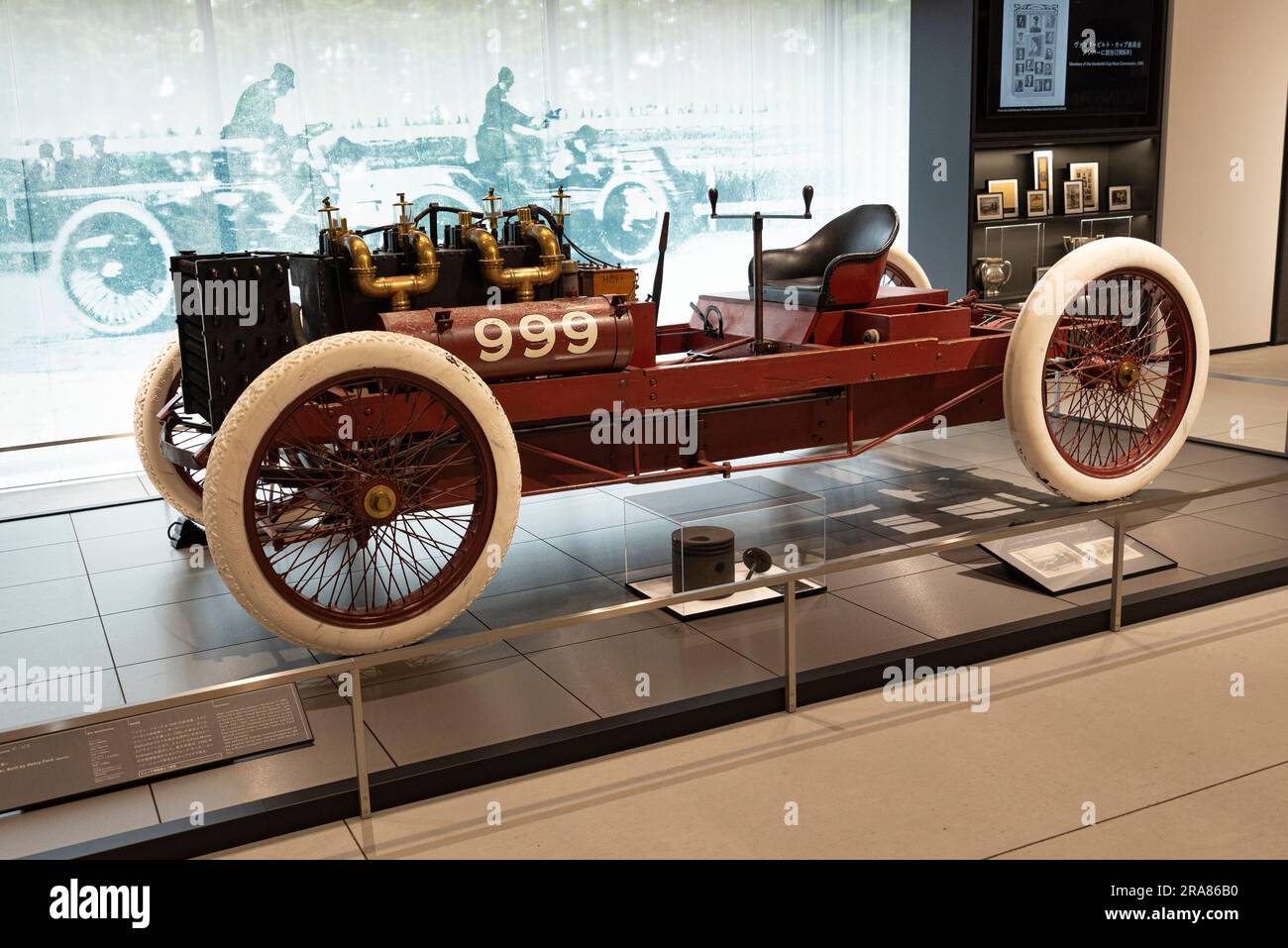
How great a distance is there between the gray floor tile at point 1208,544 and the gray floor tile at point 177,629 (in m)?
3.32

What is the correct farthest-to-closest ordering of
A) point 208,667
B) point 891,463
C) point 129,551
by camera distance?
point 891,463 < point 129,551 < point 208,667

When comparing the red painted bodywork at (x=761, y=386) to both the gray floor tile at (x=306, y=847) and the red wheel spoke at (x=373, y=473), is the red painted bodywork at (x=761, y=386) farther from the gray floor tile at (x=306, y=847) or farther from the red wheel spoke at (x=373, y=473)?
the gray floor tile at (x=306, y=847)

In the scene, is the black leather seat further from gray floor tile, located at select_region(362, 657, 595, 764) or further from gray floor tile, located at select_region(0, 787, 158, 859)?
gray floor tile, located at select_region(0, 787, 158, 859)

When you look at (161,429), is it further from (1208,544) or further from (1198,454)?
(1198,454)

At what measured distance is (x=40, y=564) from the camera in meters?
5.07

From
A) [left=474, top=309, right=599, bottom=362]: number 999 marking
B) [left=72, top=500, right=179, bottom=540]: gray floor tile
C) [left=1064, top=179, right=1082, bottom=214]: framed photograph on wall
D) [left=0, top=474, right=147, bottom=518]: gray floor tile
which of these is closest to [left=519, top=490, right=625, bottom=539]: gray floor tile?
[left=474, top=309, right=599, bottom=362]: number 999 marking

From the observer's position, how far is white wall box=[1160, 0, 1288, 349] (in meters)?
8.71

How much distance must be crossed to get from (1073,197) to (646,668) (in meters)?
6.40

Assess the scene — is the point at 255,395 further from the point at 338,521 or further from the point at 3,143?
the point at 3,143

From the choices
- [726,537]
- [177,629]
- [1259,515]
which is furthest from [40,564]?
[1259,515]

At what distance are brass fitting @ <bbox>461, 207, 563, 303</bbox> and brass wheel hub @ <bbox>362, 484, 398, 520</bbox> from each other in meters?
0.96

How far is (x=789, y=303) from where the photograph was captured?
5109 mm

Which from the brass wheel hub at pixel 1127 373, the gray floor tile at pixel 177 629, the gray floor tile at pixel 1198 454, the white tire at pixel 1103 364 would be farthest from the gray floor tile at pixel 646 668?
the gray floor tile at pixel 1198 454

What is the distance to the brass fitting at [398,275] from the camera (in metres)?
4.05
